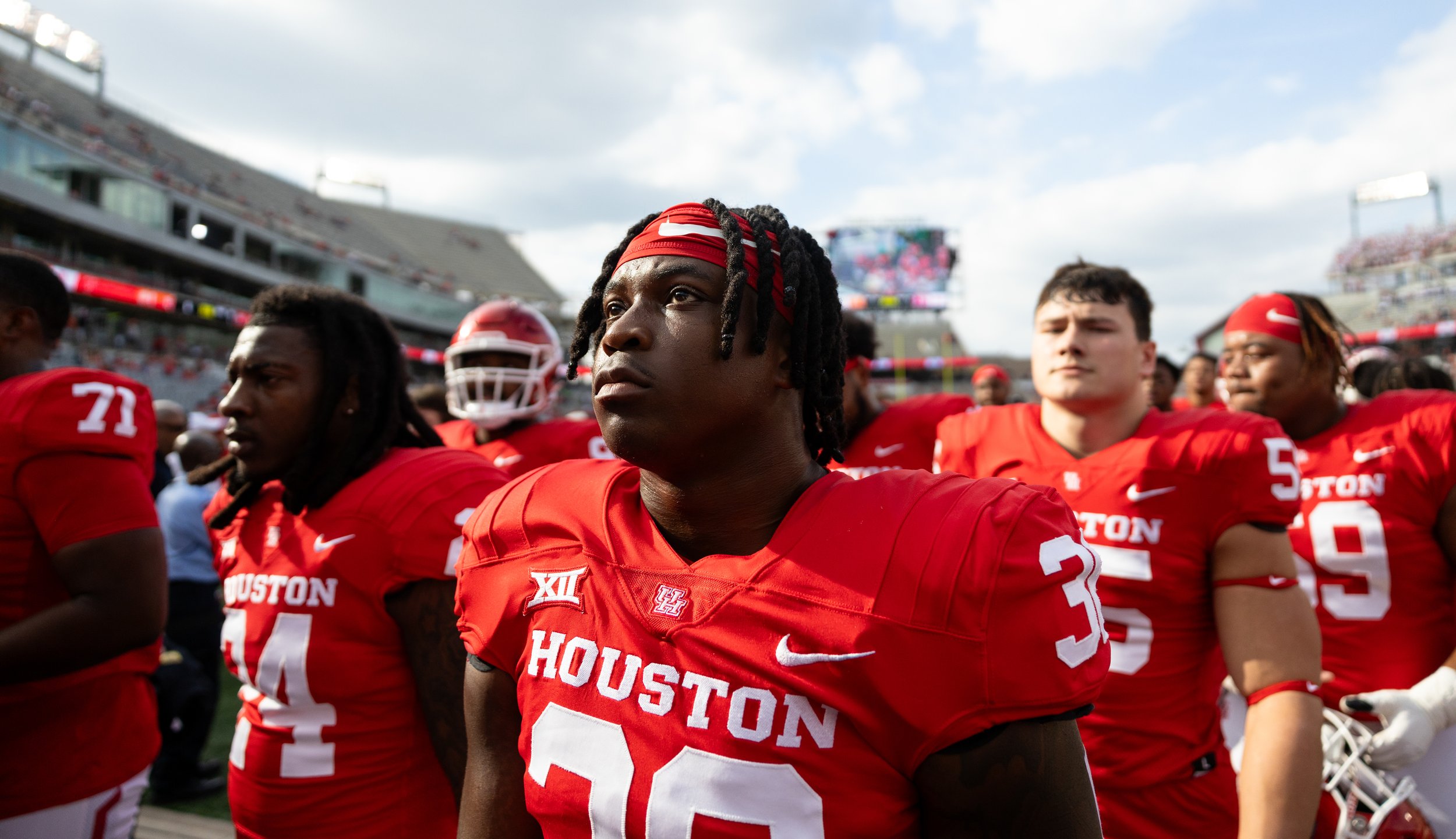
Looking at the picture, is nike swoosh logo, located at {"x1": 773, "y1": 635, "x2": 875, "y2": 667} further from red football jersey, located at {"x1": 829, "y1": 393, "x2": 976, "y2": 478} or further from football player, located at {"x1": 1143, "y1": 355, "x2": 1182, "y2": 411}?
football player, located at {"x1": 1143, "y1": 355, "x2": 1182, "y2": 411}

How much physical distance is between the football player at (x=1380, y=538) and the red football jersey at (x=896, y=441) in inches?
51.5

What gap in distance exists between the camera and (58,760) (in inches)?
82.8

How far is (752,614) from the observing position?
120cm

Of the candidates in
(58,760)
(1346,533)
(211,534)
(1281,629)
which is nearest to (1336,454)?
(1346,533)

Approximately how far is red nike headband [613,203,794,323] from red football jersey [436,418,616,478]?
9.15 feet

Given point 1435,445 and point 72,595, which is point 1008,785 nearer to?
point 72,595

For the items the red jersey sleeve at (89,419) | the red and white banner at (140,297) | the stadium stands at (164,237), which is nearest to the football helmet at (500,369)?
the red jersey sleeve at (89,419)

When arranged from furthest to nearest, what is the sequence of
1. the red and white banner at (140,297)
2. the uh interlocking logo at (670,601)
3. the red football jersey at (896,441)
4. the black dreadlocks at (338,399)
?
the red and white banner at (140,297), the red football jersey at (896,441), the black dreadlocks at (338,399), the uh interlocking logo at (670,601)

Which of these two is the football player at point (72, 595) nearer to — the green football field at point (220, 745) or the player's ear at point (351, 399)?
the player's ear at point (351, 399)

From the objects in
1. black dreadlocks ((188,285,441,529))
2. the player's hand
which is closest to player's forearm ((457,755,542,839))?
black dreadlocks ((188,285,441,529))

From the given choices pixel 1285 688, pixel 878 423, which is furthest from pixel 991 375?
pixel 1285 688

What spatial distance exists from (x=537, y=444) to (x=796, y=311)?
3.11 metres

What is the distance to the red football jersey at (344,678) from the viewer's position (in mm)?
1971

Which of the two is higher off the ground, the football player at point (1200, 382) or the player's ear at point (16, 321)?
the football player at point (1200, 382)
